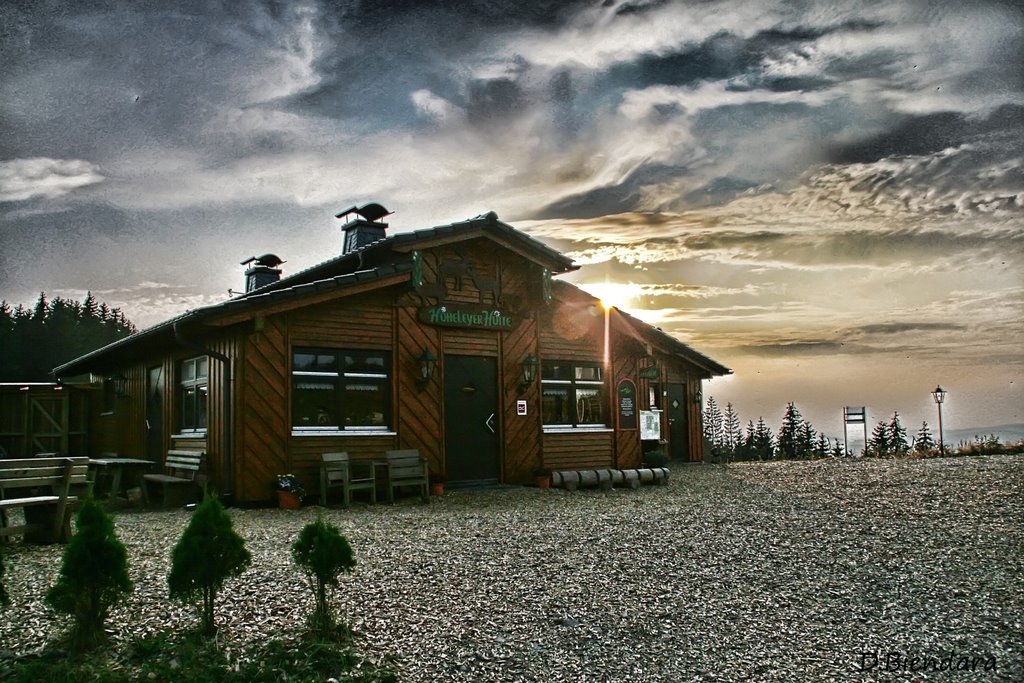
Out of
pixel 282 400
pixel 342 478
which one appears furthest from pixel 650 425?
pixel 282 400

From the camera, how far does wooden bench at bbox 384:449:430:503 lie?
1305 cm

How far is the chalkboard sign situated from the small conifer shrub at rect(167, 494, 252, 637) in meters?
12.5

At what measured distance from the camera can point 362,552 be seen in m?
8.18

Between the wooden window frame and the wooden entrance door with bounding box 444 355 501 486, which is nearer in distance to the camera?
the wooden window frame

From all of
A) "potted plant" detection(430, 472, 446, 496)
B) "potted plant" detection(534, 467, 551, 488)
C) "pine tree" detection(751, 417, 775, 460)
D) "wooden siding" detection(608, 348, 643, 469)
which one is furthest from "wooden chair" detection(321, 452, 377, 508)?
"pine tree" detection(751, 417, 775, 460)

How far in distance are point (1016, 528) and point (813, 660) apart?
5774 mm

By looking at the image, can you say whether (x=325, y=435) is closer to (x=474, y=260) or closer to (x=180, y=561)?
(x=474, y=260)

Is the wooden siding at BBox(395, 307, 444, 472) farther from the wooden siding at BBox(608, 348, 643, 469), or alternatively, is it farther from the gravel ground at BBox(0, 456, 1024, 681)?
the wooden siding at BBox(608, 348, 643, 469)

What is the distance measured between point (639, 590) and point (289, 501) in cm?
699

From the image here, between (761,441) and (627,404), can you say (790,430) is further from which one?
(627,404)

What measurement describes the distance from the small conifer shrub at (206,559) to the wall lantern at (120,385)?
575 inches

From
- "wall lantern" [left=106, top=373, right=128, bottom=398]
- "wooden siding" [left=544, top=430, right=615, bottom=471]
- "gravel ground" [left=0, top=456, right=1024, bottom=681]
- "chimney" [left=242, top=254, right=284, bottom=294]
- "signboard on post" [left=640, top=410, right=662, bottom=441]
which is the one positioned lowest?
"gravel ground" [left=0, top=456, right=1024, bottom=681]

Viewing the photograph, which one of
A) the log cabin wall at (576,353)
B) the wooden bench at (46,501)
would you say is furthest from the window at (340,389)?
the wooden bench at (46,501)

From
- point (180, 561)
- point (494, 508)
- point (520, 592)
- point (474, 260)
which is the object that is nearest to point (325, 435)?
point (494, 508)
